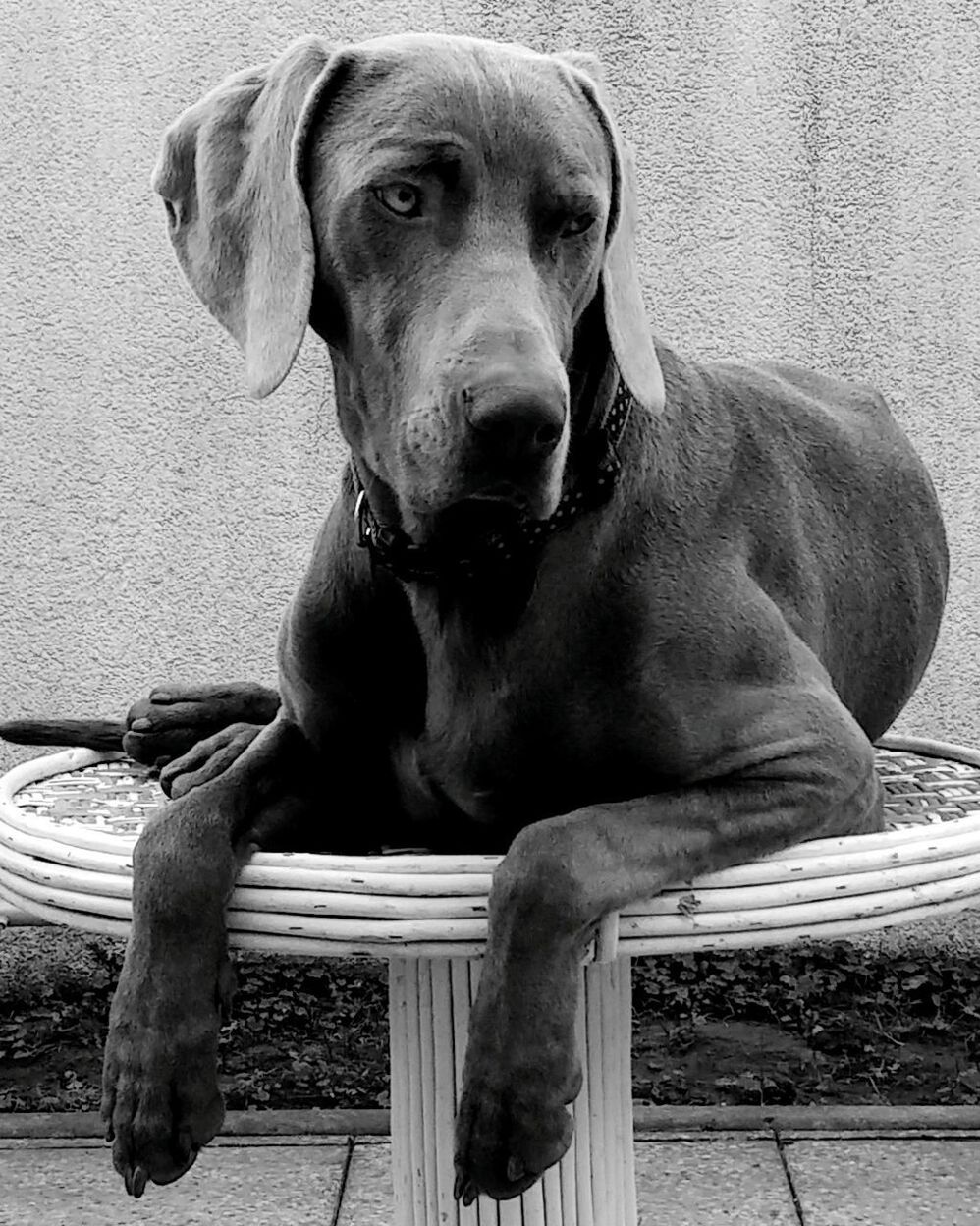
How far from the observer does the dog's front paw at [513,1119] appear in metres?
1.28

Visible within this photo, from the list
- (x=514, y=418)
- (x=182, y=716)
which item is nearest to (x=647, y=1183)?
(x=182, y=716)

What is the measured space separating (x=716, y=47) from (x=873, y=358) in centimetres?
66

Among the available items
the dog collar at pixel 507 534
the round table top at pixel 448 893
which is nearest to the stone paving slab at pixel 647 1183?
the round table top at pixel 448 893

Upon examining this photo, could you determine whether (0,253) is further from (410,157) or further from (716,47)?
(410,157)

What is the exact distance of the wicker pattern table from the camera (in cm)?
135

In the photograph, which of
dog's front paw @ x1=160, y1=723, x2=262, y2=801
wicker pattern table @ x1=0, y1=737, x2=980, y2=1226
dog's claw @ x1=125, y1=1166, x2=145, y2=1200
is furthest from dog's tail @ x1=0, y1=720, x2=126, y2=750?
dog's claw @ x1=125, y1=1166, x2=145, y2=1200

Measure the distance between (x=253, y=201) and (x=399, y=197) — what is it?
0.15 metres

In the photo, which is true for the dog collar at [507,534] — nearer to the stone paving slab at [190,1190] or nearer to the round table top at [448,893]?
the round table top at [448,893]

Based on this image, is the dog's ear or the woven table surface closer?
the dog's ear

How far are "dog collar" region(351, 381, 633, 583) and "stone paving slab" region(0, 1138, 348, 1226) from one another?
1450 mm

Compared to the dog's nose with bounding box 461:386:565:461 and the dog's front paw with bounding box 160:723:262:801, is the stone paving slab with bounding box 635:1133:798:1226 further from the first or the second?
the dog's nose with bounding box 461:386:565:461

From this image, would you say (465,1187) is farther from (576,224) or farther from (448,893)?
(576,224)

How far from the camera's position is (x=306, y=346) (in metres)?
3.11

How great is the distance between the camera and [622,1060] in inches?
70.3
